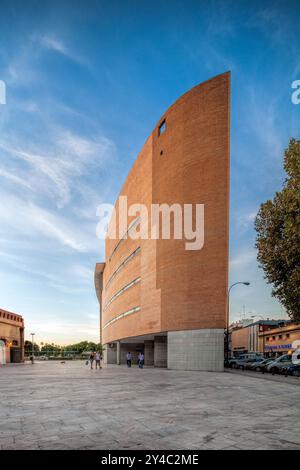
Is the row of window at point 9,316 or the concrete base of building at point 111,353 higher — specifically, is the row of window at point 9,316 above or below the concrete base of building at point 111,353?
above

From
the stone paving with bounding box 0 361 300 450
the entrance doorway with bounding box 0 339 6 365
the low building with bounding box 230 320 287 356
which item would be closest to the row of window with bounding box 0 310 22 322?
the entrance doorway with bounding box 0 339 6 365

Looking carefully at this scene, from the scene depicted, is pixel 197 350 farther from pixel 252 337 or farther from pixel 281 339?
pixel 252 337

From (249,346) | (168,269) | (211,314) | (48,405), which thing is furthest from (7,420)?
(249,346)

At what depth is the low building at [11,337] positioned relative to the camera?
5928 cm

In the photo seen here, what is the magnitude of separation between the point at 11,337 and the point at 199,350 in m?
40.6

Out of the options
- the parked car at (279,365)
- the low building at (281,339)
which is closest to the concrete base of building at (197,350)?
the parked car at (279,365)

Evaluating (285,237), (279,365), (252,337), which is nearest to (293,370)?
(279,365)

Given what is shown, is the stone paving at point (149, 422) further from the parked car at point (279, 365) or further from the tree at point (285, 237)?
the parked car at point (279, 365)

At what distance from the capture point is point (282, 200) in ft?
75.6

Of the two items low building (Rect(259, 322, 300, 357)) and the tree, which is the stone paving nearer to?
the tree

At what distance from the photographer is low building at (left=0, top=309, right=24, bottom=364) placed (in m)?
59.3

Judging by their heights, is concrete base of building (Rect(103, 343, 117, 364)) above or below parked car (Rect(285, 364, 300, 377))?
below
